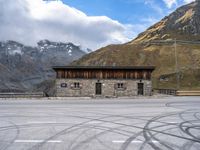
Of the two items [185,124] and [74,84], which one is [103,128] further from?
[74,84]

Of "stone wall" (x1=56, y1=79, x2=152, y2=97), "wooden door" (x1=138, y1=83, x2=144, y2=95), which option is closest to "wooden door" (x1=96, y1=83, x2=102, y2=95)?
"stone wall" (x1=56, y1=79, x2=152, y2=97)

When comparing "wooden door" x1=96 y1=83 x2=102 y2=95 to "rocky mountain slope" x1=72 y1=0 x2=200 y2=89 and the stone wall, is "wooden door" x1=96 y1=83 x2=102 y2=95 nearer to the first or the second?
the stone wall

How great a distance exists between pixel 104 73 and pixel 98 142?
44.1 m

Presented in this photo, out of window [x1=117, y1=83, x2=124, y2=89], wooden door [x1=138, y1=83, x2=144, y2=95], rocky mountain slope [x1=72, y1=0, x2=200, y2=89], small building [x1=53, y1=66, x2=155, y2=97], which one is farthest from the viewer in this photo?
rocky mountain slope [x1=72, y1=0, x2=200, y2=89]

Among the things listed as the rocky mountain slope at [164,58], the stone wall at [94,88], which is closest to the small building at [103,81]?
the stone wall at [94,88]

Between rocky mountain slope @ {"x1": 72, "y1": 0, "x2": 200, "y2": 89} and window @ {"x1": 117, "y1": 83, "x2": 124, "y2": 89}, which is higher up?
rocky mountain slope @ {"x1": 72, "y1": 0, "x2": 200, "y2": 89}

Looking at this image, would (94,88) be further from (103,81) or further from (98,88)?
(103,81)

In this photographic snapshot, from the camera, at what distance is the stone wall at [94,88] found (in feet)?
177

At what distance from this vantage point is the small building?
54.0m

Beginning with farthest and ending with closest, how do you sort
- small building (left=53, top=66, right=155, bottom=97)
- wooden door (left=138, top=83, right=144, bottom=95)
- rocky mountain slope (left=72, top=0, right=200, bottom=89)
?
rocky mountain slope (left=72, top=0, right=200, bottom=89), small building (left=53, top=66, right=155, bottom=97), wooden door (left=138, top=83, right=144, bottom=95)

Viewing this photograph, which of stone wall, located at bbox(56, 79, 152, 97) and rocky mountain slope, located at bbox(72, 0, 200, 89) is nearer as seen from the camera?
stone wall, located at bbox(56, 79, 152, 97)

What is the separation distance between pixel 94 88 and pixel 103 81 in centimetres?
169

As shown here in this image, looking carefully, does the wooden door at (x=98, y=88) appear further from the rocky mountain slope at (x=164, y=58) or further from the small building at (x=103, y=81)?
the rocky mountain slope at (x=164, y=58)

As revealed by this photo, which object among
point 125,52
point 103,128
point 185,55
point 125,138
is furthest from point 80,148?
point 125,52
